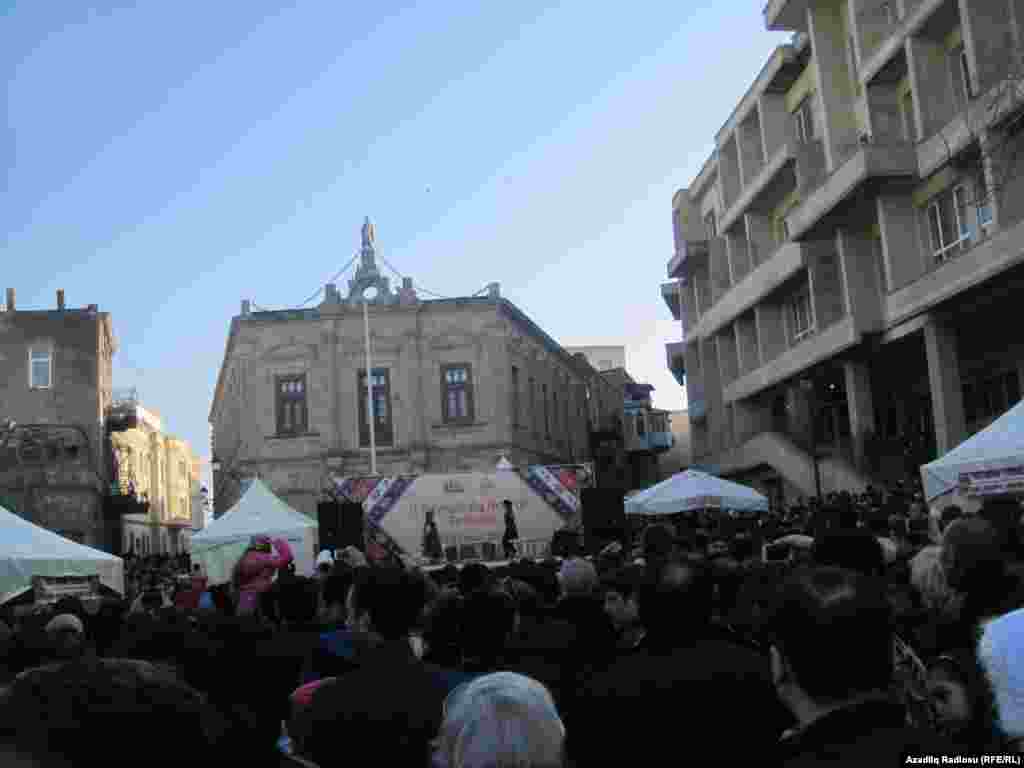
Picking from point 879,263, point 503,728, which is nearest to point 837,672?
point 503,728

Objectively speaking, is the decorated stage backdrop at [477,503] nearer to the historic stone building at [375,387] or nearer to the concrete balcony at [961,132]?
the concrete balcony at [961,132]

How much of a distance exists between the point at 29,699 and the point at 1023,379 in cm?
2574

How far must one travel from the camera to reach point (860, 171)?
24.5 metres

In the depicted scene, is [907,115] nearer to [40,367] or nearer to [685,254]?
[685,254]

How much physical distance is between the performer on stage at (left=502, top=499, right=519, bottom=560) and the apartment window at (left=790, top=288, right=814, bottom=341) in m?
10.7

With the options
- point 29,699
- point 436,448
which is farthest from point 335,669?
point 436,448

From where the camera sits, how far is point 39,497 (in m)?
40.0

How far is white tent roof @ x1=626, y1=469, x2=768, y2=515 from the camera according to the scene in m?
20.2

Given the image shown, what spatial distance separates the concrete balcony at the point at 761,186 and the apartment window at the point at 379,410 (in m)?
14.2

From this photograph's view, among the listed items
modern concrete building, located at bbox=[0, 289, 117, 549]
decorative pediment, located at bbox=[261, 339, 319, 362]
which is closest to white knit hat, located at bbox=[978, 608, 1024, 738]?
decorative pediment, located at bbox=[261, 339, 319, 362]

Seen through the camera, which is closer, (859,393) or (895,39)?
(895,39)

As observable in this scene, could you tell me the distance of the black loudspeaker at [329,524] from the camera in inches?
842

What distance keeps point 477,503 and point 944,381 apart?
11661 millimetres

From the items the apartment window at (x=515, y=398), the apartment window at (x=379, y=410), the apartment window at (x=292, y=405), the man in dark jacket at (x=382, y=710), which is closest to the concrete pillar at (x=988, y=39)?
the man in dark jacket at (x=382, y=710)
